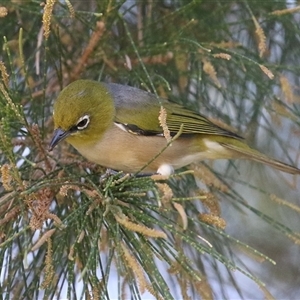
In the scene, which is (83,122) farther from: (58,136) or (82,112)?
(58,136)

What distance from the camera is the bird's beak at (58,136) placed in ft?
5.48

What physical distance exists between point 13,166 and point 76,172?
1.48 feet

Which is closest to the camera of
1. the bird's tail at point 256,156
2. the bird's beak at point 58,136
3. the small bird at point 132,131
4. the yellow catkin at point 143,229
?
the yellow catkin at point 143,229

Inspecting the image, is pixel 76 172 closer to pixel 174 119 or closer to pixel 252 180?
pixel 174 119

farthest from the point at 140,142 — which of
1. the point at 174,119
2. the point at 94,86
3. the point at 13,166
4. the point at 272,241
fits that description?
the point at 272,241

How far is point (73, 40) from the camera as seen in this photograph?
80.0 inches

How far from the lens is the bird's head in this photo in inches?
68.7

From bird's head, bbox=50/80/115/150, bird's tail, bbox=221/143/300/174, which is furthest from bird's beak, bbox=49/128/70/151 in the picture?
bird's tail, bbox=221/143/300/174

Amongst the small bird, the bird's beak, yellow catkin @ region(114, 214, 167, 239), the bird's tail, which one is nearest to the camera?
yellow catkin @ region(114, 214, 167, 239)

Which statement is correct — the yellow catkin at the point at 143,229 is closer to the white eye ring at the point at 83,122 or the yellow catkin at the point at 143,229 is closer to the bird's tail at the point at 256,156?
the white eye ring at the point at 83,122

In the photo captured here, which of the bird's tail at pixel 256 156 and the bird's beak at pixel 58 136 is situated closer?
the bird's beak at pixel 58 136

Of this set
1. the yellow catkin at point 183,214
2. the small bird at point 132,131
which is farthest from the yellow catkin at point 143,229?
the small bird at point 132,131

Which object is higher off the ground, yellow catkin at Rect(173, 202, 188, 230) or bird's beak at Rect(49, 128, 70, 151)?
yellow catkin at Rect(173, 202, 188, 230)

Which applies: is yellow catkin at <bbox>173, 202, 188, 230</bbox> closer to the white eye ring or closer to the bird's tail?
the white eye ring
